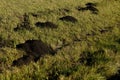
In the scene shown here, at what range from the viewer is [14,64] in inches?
424

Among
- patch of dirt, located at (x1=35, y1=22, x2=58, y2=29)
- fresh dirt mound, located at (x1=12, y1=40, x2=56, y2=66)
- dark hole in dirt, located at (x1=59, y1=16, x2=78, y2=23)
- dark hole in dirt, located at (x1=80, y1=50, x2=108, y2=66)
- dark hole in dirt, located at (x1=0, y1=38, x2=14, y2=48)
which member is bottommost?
dark hole in dirt, located at (x1=80, y1=50, x2=108, y2=66)

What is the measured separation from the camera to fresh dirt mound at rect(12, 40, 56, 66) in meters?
11.3

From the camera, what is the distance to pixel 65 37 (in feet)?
46.4

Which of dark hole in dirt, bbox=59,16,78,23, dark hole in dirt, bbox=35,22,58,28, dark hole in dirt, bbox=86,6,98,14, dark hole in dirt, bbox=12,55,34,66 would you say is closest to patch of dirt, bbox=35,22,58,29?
dark hole in dirt, bbox=35,22,58,28

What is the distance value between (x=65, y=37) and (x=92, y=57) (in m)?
3.02

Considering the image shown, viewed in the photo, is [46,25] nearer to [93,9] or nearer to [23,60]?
[23,60]

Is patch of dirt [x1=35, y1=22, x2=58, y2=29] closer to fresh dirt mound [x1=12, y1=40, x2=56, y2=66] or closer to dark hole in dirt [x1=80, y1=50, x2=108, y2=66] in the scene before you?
fresh dirt mound [x1=12, y1=40, x2=56, y2=66]

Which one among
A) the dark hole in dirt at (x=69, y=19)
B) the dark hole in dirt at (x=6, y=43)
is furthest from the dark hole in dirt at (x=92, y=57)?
the dark hole in dirt at (x=69, y=19)

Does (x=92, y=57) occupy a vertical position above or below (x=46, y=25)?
below

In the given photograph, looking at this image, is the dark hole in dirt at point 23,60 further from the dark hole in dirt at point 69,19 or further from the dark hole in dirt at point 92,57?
the dark hole in dirt at point 69,19

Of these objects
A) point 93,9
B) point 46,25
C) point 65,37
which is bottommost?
point 65,37

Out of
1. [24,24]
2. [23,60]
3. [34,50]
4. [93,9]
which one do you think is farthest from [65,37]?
[93,9]

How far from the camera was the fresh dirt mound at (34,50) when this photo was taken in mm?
11255

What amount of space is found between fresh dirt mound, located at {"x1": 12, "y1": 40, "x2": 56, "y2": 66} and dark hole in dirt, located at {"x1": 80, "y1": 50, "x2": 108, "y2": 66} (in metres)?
1.33
